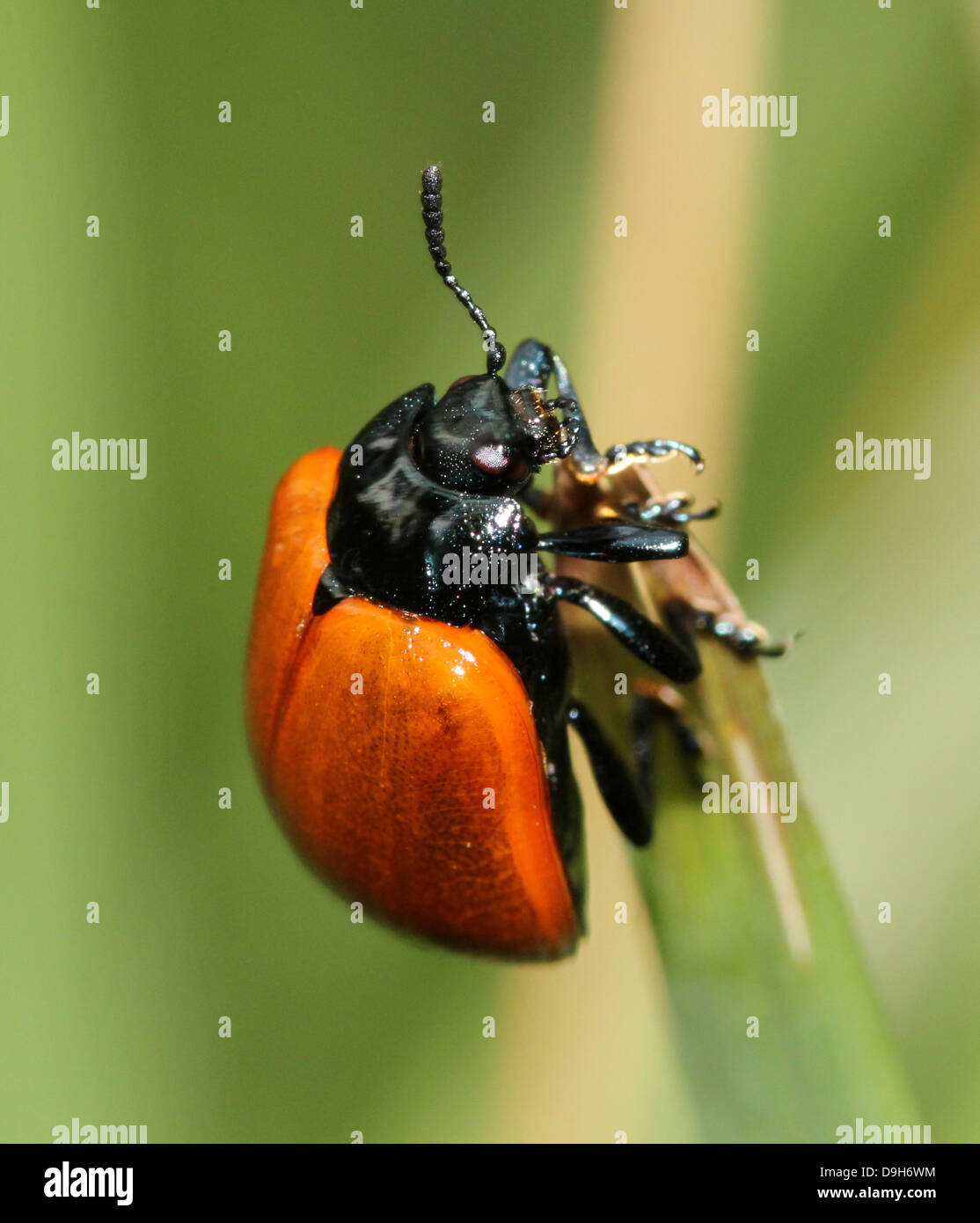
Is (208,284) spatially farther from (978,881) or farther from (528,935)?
(978,881)

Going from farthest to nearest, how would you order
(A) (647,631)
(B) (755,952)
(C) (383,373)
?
(C) (383,373) → (A) (647,631) → (B) (755,952)

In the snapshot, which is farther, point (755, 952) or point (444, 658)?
point (444, 658)

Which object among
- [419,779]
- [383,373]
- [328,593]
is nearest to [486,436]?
[383,373]

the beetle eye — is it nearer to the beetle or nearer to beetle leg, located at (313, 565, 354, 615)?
the beetle

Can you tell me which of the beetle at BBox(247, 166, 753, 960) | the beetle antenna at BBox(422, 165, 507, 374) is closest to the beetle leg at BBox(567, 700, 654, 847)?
the beetle at BBox(247, 166, 753, 960)

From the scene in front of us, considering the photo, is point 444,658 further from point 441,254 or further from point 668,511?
point 441,254

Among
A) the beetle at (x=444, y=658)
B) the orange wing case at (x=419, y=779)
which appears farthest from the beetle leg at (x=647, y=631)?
the orange wing case at (x=419, y=779)
